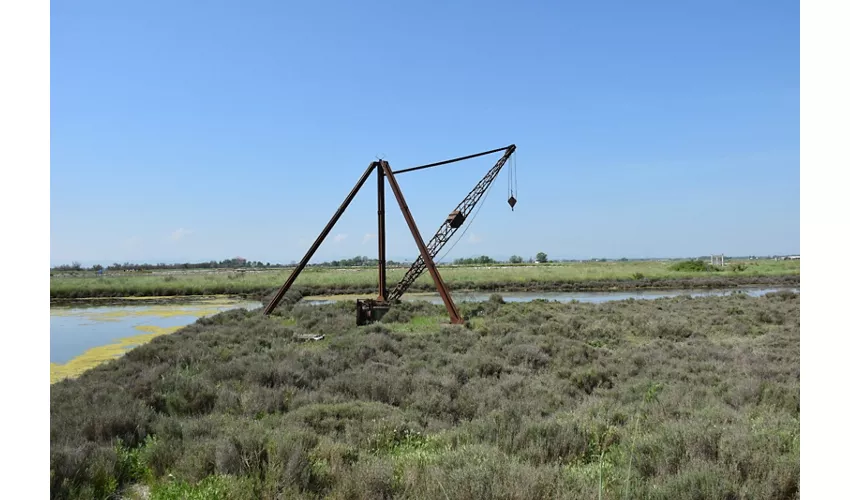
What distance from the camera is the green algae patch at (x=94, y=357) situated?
1232 centimetres

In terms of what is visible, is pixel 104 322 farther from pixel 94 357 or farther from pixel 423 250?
pixel 423 250

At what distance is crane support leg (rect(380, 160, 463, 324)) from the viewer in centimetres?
1675

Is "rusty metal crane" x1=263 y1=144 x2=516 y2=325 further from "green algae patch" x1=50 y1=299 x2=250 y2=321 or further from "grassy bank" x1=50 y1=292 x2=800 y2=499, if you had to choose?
"green algae patch" x1=50 y1=299 x2=250 y2=321

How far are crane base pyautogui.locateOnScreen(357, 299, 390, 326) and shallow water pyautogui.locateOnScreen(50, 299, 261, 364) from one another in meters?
8.77

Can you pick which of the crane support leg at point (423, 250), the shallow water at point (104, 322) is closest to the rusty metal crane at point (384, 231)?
the crane support leg at point (423, 250)

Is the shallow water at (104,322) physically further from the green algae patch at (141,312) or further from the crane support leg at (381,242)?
the crane support leg at (381,242)

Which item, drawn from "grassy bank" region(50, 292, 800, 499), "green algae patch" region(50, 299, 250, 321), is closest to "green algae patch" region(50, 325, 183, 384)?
"grassy bank" region(50, 292, 800, 499)

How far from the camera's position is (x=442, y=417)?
723cm

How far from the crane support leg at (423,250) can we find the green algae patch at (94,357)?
972 centimetres

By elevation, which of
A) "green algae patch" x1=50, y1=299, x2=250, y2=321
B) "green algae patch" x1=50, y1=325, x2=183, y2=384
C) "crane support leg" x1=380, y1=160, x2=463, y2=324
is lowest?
"green algae patch" x1=50, y1=299, x2=250, y2=321

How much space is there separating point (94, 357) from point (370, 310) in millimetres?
8635

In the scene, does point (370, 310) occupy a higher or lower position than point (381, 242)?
lower

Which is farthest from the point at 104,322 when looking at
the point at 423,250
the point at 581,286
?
the point at 581,286

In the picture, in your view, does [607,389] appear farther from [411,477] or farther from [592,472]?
[411,477]
